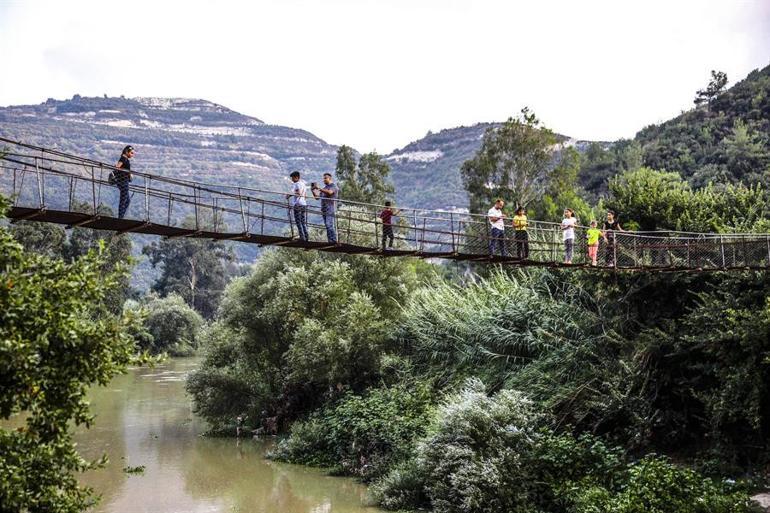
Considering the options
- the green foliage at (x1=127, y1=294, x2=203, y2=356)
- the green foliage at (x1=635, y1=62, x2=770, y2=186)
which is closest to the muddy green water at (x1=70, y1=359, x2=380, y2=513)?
the green foliage at (x1=635, y1=62, x2=770, y2=186)

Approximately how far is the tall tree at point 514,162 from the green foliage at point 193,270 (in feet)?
166

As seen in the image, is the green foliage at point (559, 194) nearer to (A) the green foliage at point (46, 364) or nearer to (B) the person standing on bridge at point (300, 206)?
(B) the person standing on bridge at point (300, 206)

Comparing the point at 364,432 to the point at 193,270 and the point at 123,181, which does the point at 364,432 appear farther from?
the point at 193,270

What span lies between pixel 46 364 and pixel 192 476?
15830 mm

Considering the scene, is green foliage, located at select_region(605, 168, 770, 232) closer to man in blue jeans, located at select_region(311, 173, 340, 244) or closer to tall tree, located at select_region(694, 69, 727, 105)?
man in blue jeans, located at select_region(311, 173, 340, 244)

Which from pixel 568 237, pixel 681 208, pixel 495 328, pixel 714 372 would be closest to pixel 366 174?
pixel 495 328

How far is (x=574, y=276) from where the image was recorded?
23.3 m

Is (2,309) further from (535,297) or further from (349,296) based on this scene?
(349,296)

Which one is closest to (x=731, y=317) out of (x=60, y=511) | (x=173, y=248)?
(x=60, y=511)

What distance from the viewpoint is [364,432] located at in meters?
25.8

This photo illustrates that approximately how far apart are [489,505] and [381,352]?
1140 centimetres

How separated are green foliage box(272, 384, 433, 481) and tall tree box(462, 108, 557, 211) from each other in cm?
2066

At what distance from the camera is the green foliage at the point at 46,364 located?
10.8 meters

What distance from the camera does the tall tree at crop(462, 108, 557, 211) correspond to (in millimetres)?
45781
